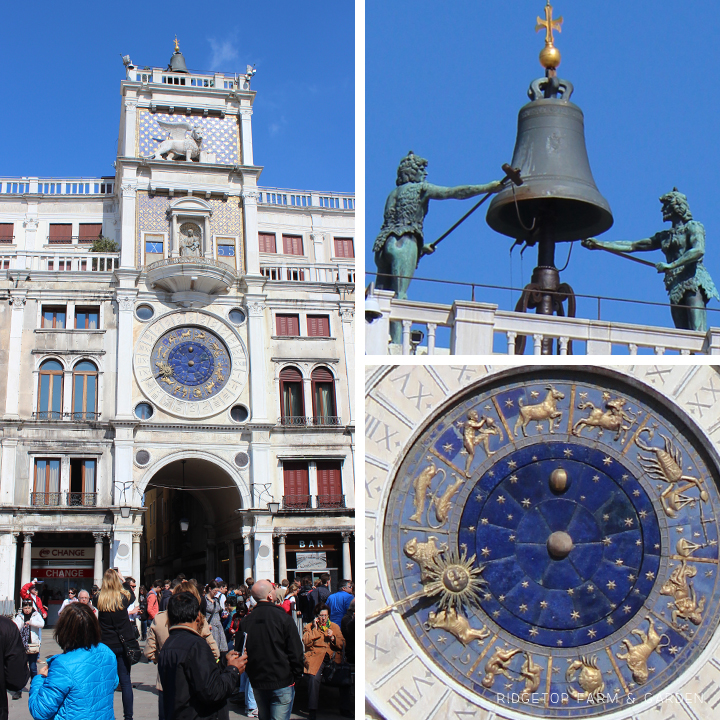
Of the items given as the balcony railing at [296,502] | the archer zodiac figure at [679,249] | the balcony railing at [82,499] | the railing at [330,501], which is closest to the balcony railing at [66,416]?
the balcony railing at [82,499]

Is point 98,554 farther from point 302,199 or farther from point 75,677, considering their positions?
point 75,677

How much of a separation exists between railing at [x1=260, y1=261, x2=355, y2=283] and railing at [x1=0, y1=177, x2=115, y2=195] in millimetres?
7144

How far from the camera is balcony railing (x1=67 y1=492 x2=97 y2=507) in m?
29.8

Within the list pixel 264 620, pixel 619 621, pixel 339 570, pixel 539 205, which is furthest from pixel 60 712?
pixel 339 570

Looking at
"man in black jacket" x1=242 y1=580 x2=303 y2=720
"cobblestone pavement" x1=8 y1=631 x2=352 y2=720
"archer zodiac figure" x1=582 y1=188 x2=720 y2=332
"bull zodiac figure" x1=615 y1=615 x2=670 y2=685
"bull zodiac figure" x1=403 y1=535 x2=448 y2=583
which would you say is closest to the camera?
"bull zodiac figure" x1=403 y1=535 x2=448 y2=583

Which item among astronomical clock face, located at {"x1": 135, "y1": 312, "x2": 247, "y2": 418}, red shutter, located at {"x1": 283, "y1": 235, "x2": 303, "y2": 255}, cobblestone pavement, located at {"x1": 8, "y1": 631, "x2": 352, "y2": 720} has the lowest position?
cobblestone pavement, located at {"x1": 8, "y1": 631, "x2": 352, "y2": 720}

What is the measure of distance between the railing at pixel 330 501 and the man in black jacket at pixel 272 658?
24.1 metres

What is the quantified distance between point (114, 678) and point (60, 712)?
0.41 meters

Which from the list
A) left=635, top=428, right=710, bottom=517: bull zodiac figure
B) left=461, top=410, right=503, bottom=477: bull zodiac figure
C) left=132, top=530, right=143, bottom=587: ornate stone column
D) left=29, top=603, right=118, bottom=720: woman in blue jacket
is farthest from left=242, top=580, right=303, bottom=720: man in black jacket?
left=132, top=530, right=143, bottom=587: ornate stone column

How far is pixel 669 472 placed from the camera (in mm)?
7090

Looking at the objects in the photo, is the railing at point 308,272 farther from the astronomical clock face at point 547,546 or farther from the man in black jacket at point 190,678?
the man in black jacket at point 190,678

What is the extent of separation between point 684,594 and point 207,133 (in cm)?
3102

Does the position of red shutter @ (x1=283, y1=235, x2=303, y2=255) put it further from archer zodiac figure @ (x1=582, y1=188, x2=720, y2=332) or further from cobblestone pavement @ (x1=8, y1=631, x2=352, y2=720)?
archer zodiac figure @ (x1=582, y1=188, x2=720, y2=332)

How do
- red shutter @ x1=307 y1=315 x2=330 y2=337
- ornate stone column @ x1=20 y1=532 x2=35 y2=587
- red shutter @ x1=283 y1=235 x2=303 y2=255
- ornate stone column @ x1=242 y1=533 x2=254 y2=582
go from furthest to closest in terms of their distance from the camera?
red shutter @ x1=283 y1=235 x2=303 y2=255
red shutter @ x1=307 y1=315 x2=330 y2=337
ornate stone column @ x1=242 y1=533 x2=254 y2=582
ornate stone column @ x1=20 y1=532 x2=35 y2=587
